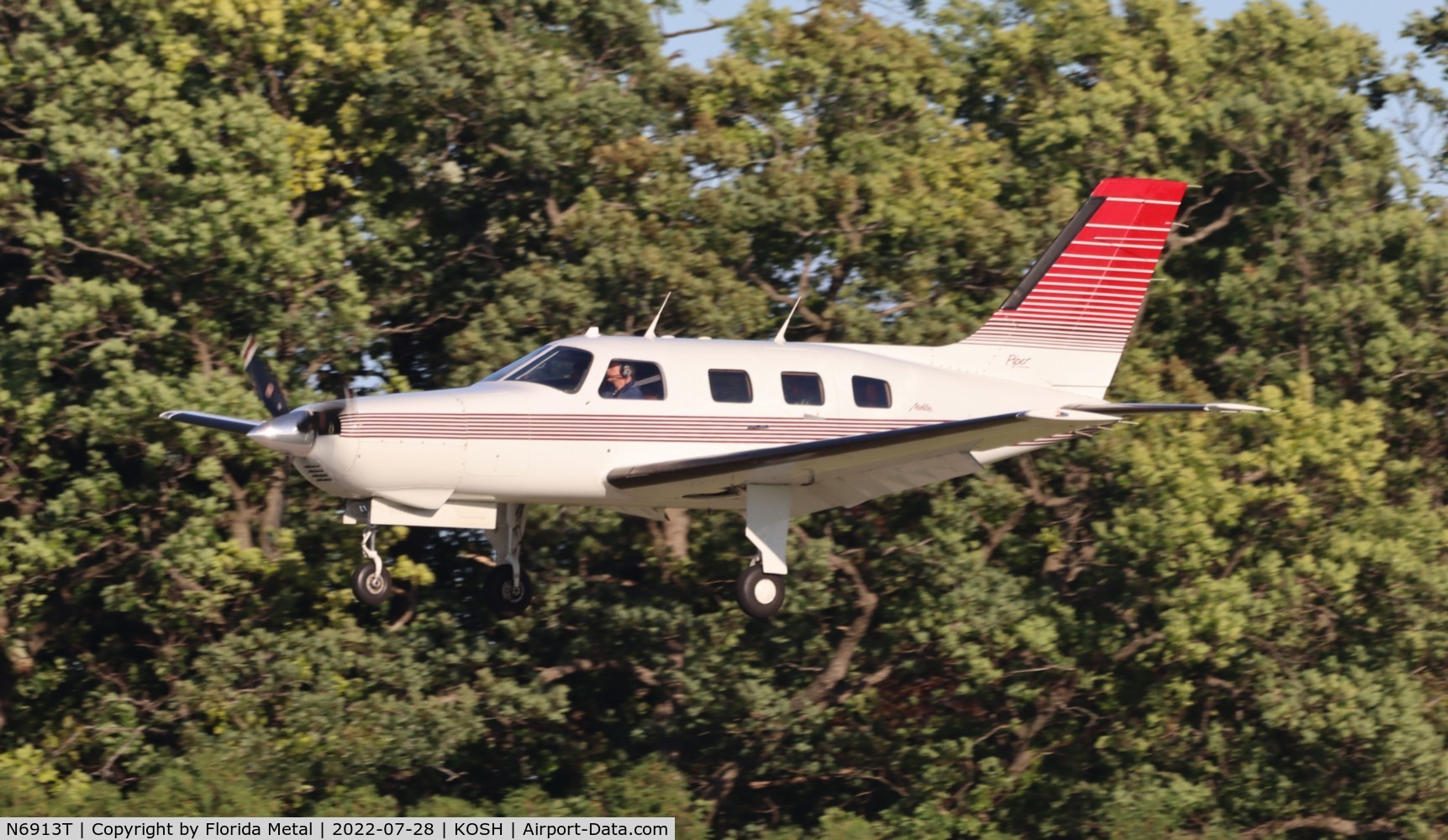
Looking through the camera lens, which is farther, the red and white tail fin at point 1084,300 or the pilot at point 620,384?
the red and white tail fin at point 1084,300

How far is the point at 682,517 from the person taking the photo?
78.9 ft

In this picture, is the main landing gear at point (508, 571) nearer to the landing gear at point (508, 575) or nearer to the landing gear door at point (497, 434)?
the landing gear at point (508, 575)

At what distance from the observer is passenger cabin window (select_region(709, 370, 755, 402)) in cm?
1622

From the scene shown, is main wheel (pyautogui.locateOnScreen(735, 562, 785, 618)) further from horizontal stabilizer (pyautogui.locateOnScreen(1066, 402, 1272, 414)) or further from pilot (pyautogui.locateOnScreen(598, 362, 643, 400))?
horizontal stabilizer (pyautogui.locateOnScreen(1066, 402, 1272, 414))

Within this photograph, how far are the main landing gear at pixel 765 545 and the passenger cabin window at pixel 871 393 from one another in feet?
3.56

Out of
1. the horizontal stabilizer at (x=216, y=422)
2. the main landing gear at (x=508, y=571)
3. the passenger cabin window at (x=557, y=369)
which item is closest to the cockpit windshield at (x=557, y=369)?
the passenger cabin window at (x=557, y=369)

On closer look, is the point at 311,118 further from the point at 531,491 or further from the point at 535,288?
the point at 531,491

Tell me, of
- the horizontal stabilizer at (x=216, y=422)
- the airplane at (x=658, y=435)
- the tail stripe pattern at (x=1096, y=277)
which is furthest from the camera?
the tail stripe pattern at (x=1096, y=277)

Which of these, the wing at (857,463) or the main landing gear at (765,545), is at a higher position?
the wing at (857,463)
